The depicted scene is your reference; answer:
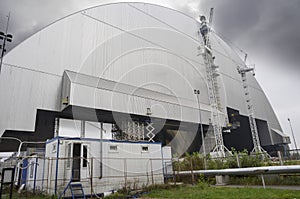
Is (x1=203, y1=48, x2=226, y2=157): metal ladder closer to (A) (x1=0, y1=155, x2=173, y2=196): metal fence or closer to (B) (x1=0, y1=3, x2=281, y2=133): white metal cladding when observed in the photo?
(B) (x1=0, y1=3, x2=281, y2=133): white metal cladding

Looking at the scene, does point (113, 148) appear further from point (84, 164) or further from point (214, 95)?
point (214, 95)

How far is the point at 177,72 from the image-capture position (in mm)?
30219

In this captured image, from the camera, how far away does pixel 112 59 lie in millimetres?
24109

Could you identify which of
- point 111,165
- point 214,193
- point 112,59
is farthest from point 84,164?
point 112,59

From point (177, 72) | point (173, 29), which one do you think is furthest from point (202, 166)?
point (173, 29)

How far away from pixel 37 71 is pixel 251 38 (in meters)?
16.8

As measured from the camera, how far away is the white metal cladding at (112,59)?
58.3 ft

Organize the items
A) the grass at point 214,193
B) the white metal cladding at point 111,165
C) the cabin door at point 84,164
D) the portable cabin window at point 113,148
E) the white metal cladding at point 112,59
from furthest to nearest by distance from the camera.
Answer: the white metal cladding at point 112,59 → the portable cabin window at point 113,148 → the cabin door at point 84,164 → the white metal cladding at point 111,165 → the grass at point 214,193

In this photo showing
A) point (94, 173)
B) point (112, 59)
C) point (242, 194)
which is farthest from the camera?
point (112, 59)

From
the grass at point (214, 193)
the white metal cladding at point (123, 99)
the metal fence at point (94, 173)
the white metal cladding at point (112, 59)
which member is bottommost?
the grass at point (214, 193)

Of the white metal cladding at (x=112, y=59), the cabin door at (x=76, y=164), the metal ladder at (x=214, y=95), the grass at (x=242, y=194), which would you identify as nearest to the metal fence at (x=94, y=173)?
the cabin door at (x=76, y=164)

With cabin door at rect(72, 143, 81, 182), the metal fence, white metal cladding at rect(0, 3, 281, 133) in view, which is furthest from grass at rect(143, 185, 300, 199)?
white metal cladding at rect(0, 3, 281, 133)

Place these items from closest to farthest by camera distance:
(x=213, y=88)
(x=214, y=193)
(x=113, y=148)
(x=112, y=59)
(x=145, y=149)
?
(x=214, y=193), (x=113, y=148), (x=145, y=149), (x=112, y=59), (x=213, y=88)

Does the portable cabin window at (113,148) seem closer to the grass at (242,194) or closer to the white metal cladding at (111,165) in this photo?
the white metal cladding at (111,165)
